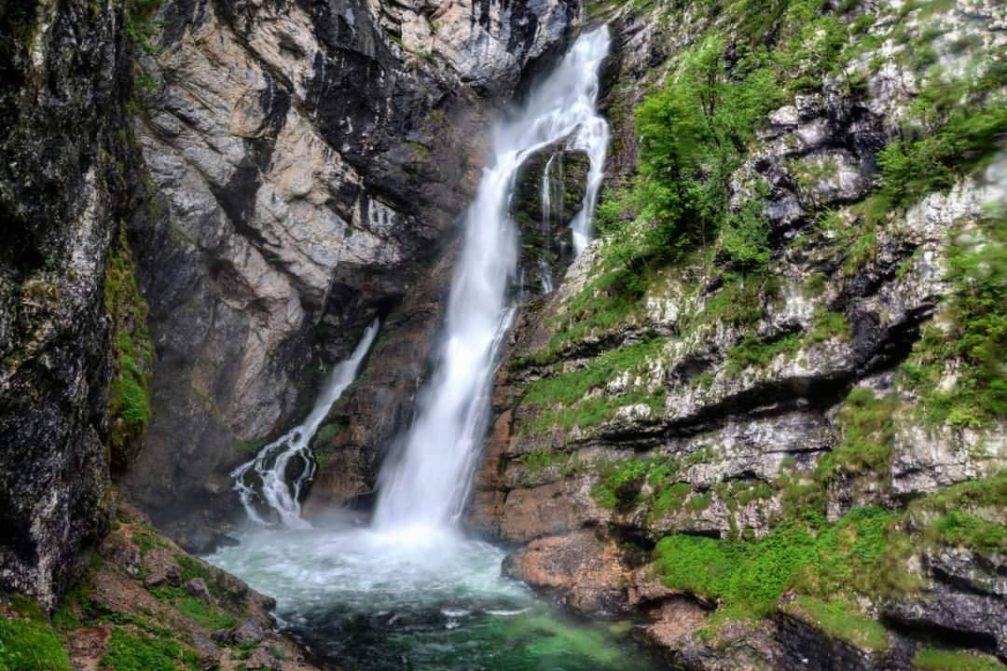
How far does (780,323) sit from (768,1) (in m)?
12.3

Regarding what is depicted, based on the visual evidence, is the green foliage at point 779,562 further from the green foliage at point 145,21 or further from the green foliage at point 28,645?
the green foliage at point 145,21

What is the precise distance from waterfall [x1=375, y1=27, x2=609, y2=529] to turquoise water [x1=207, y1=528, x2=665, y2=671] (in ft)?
6.53

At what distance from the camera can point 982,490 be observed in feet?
30.3

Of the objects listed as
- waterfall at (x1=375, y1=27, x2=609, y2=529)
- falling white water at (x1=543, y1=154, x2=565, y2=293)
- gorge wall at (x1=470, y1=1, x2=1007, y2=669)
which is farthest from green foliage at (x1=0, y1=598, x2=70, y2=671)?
falling white water at (x1=543, y1=154, x2=565, y2=293)

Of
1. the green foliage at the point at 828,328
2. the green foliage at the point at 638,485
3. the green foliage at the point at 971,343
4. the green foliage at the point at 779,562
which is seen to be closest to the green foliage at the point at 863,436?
the green foliage at the point at 971,343

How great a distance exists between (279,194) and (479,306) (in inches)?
334

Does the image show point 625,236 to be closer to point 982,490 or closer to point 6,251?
point 982,490

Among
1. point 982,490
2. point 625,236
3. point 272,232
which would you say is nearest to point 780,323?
point 982,490

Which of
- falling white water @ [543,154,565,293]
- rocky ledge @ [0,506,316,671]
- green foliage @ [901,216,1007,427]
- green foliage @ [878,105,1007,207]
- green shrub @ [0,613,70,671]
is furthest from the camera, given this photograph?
falling white water @ [543,154,565,293]

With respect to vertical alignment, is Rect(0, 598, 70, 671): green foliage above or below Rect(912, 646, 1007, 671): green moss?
below

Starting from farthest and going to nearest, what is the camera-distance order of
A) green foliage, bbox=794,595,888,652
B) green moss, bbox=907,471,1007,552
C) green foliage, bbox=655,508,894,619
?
green foliage, bbox=655,508,894,619
green foliage, bbox=794,595,888,652
green moss, bbox=907,471,1007,552

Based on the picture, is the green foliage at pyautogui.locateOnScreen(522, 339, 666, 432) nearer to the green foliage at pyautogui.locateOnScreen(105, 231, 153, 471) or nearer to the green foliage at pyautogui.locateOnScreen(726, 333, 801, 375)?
the green foliage at pyautogui.locateOnScreen(726, 333, 801, 375)

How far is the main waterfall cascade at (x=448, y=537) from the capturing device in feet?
40.6

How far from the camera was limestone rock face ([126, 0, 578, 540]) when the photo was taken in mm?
20625
